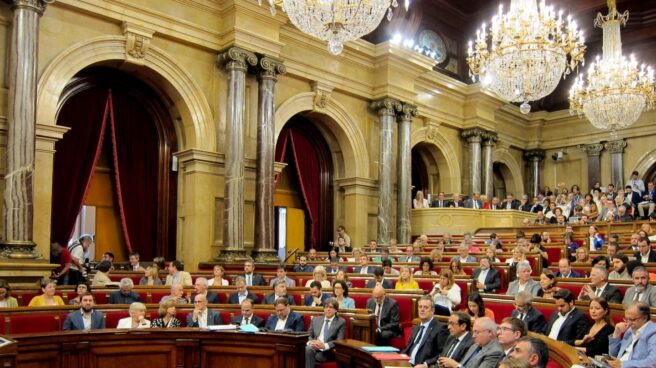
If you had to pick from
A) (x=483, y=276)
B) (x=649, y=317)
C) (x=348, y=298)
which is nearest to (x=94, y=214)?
(x=348, y=298)

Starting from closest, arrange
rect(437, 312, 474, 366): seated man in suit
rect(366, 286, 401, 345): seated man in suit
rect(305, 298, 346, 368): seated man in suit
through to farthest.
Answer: rect(437, 312, 474, 366): seated man in suit < rect(305, 298, 346, 368): seated man in suit < rect(366, 286, 401, 345): seated man in suit

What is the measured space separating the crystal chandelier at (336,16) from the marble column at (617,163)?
13408mm

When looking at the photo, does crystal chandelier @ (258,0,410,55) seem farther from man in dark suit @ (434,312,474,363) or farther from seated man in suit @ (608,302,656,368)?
seated man in suit @ (608,302,656,368)

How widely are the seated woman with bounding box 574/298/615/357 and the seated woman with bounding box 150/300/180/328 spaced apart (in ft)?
11.9

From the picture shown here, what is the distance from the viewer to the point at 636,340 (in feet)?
13.3

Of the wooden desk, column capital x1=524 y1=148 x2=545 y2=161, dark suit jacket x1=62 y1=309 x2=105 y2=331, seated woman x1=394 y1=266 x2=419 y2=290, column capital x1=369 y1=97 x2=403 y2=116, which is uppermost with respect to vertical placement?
column capital x1=369 y1=97 x2=403 y2=116

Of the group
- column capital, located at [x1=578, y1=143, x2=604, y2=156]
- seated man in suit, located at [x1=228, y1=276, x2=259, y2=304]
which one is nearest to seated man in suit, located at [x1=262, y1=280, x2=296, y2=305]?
seated man in suit, located at [x1=228, y1=276, x2=259, y2=304]

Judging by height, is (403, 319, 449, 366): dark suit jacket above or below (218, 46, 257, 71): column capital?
below

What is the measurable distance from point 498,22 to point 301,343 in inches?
234

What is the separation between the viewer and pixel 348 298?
661 centimetres

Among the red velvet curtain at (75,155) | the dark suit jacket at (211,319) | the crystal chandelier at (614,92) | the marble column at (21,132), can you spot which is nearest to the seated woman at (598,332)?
the dark suit jacket at (211,319)

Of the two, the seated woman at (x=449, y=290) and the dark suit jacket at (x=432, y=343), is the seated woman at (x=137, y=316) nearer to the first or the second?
the dark suit jacket at (x=432, y=343)

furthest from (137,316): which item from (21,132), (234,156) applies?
(234,156)

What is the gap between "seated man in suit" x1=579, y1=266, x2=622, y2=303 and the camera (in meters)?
5.78
